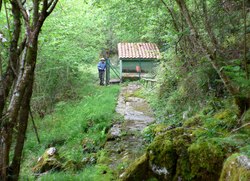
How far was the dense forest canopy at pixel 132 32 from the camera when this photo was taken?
2.95 meters

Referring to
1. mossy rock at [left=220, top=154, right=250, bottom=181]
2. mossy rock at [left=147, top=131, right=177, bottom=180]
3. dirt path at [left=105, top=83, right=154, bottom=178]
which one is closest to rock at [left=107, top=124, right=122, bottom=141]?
dirt path at [left=105, top=83, right=154, bottom=178]

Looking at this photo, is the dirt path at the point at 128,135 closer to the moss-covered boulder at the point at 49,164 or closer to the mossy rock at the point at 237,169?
the moss-covered boulder at the point at 49,164

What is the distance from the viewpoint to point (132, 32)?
1044cm

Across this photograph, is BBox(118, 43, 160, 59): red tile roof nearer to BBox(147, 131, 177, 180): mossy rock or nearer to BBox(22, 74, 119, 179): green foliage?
BBox(22, 74, 119, 179): green foliage

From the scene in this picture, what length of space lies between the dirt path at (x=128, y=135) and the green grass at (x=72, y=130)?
1.11 ft

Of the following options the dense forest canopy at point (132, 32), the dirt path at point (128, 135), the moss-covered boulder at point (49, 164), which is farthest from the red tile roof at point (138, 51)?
the moss-covered boulder at point (49, 164)

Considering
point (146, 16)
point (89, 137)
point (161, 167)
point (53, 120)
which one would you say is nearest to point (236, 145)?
point (161, 167)

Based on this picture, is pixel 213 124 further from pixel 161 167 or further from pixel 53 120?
pixel 53 120

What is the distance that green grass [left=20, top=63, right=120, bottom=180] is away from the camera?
6.16 metres

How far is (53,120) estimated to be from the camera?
10.3 m

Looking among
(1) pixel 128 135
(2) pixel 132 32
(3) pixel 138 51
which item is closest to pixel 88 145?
(1) pixel 128 135

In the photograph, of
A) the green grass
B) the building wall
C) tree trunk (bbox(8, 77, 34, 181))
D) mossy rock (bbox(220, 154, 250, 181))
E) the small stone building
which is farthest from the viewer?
the building wall

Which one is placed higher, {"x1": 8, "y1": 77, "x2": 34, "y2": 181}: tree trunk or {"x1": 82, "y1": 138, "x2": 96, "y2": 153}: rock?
{"x1": 8, "y1": 77, "x2": 34, "y2": 181}: tree trunk

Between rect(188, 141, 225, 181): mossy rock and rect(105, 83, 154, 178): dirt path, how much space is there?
1581 mm
